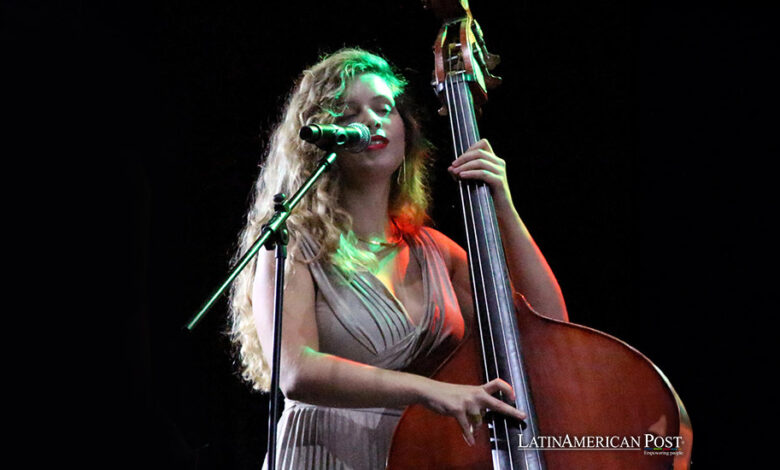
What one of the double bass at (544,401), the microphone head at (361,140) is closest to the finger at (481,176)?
the double bass at (544,401)

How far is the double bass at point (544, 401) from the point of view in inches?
45.4

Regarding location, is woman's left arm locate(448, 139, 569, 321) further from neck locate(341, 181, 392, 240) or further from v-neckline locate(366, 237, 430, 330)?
neck locate(341, 181, 392, 240)

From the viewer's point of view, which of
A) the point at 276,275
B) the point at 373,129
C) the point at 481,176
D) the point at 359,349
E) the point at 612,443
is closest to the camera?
the point at 612,443

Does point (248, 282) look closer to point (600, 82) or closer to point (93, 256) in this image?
point (93, 256)

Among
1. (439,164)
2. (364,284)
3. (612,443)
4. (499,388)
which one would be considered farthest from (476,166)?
(439,164)

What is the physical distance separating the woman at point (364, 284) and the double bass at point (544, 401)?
0.15 feet

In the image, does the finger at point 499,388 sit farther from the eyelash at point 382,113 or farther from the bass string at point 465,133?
the eyelash at point 382,113

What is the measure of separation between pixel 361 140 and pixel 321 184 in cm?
25

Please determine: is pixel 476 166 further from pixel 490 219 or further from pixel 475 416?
pixel 475 416

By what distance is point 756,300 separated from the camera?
7.22ft

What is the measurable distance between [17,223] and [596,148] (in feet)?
5.67

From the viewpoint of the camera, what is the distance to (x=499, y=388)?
1211 millimetres

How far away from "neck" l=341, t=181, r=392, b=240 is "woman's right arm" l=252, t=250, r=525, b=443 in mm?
227

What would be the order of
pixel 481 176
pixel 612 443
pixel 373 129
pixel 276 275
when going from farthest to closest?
pixel 373 129
pixel 481 176
pixel 276 275
pixel 612 443
